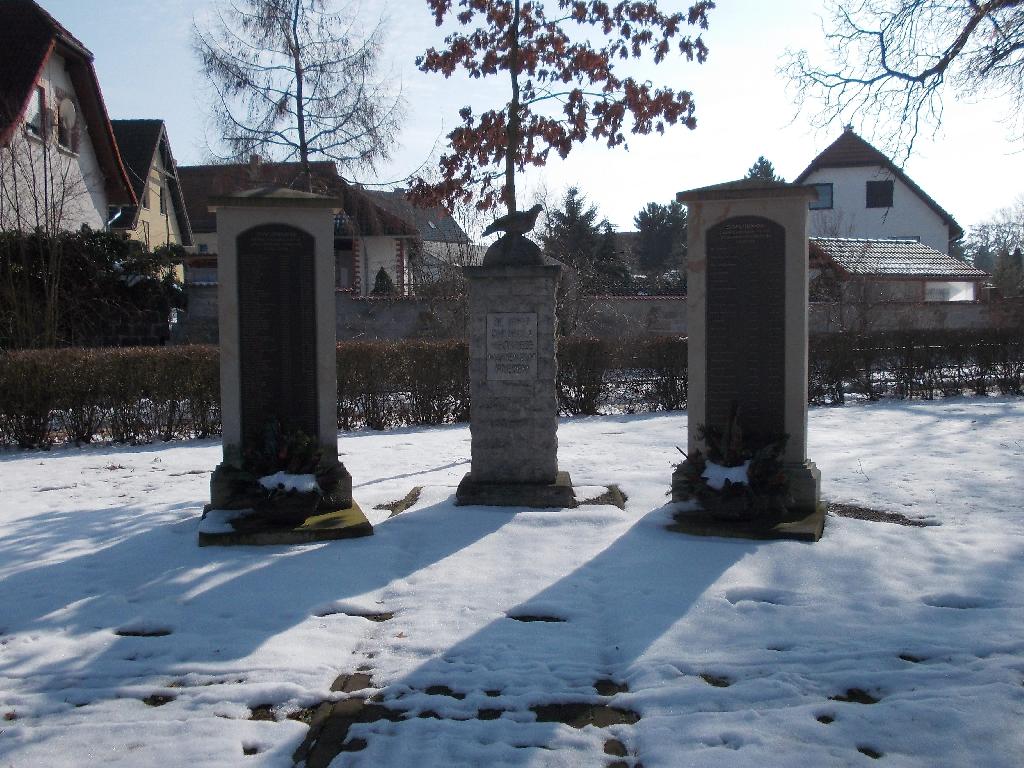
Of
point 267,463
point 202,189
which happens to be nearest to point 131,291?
point 267,463

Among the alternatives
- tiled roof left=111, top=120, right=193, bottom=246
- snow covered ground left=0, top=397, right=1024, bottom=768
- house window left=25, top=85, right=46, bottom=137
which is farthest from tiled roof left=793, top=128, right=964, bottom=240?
snow covered ground left=0, top=397, right=1024, bottom=768

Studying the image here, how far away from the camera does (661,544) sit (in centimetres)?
568

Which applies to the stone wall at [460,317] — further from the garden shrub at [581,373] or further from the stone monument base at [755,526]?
the stone monument base at [755,526]

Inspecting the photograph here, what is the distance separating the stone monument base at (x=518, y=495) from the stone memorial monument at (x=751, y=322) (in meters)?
0.98

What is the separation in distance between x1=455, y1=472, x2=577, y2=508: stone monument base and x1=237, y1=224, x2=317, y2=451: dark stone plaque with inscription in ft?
4.41

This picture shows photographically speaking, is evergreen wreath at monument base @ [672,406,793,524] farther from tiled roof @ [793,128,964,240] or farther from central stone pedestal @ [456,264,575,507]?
tiled roof @ [793,128,964,240]

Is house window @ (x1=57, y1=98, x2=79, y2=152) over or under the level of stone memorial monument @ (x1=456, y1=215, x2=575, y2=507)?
over

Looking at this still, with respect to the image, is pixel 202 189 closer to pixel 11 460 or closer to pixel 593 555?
pixel 11 460

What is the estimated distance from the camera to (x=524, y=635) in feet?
13.6

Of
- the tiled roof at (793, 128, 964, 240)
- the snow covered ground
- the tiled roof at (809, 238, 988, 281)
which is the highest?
the tiled roof at (793, 128, 964, 240)

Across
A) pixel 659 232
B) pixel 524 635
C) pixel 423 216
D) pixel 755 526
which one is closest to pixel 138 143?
pixel 423 216

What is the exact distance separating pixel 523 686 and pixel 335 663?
2.89 ft

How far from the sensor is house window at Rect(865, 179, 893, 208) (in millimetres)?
38344

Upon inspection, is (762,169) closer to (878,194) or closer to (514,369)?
(878,194)
